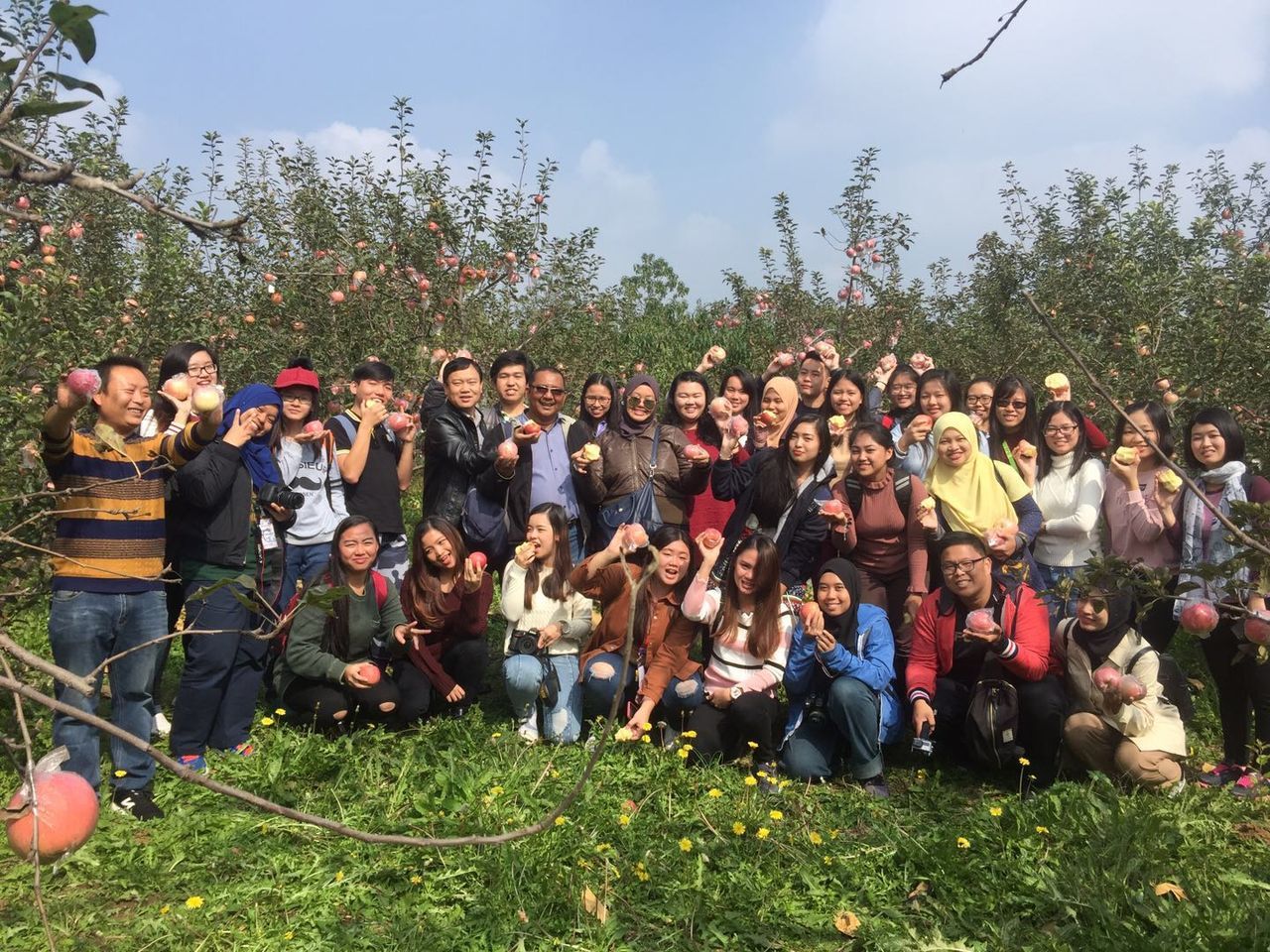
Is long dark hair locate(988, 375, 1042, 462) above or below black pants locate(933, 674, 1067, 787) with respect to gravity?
above

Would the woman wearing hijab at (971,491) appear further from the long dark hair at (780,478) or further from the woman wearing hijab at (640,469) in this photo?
the woman wearing hijab at (640,469)

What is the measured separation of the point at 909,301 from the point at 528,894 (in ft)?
23.8

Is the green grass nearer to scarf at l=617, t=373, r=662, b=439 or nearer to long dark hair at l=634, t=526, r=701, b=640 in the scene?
long dark hair at l=634, t=526, r=701, b=640

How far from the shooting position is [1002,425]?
Answer: 4.68 meters

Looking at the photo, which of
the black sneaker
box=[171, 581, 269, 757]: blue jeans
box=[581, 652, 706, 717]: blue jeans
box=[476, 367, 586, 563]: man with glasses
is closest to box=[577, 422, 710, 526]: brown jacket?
box=[476, 367, 586, 563]: man with glasses

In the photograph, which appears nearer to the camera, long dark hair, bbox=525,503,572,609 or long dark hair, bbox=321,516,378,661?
long dark hair, bbox=321,516,378,661

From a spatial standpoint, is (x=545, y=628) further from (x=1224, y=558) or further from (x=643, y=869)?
(x=1224, y=558)

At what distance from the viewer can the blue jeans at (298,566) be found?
14.0 feet

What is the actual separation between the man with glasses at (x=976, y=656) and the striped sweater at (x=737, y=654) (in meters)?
0.54

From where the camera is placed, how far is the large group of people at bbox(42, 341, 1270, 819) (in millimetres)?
3650

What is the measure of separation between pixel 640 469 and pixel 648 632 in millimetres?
824

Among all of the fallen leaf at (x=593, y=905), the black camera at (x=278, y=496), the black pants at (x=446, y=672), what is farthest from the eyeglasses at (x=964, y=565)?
the black camera at (x=278, y=496)

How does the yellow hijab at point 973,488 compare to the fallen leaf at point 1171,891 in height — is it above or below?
above

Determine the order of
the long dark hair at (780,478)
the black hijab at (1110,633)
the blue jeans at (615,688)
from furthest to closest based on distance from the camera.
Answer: the long dark hair at (780,478) → the blue jeans at (615,688) → the black hijab at (1110,633)
